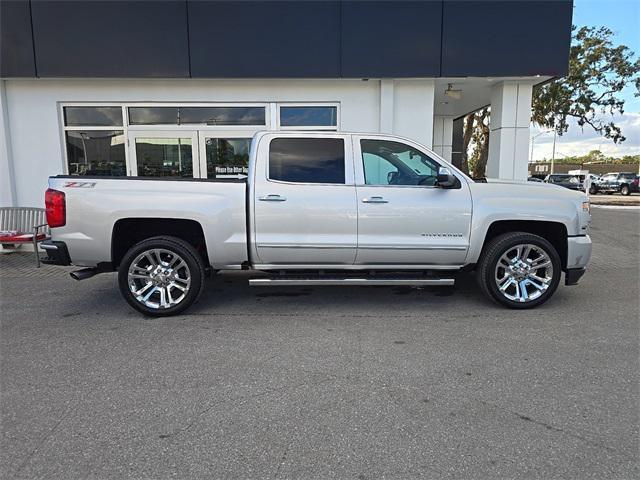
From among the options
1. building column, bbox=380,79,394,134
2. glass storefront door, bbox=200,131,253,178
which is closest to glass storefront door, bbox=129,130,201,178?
glass storefront door, bbox=200,131,253,178

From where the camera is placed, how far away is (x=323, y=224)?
505 centimetres

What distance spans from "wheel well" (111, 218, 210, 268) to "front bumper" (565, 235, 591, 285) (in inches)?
168

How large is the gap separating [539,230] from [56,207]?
5.60 metres

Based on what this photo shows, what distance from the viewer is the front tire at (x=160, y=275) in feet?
16.4

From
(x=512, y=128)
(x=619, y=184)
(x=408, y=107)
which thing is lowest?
(x=619, y=184)

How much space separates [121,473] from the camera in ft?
8.16

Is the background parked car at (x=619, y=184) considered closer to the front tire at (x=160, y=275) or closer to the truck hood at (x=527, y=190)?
the truck hood at (x=527, y=190)

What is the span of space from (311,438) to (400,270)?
9.44 ft

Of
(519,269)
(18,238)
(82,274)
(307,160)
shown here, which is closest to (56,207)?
(82,274)

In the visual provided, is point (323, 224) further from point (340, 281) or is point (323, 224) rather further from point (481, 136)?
point (481, 136)

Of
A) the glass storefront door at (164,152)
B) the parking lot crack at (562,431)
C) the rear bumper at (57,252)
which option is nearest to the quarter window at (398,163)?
the parking lot crack at (562,431)

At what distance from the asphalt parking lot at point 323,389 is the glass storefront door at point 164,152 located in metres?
4.08

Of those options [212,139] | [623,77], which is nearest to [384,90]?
[212,139]

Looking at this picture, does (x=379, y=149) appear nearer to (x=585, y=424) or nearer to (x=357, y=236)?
(x=357, y=236)
